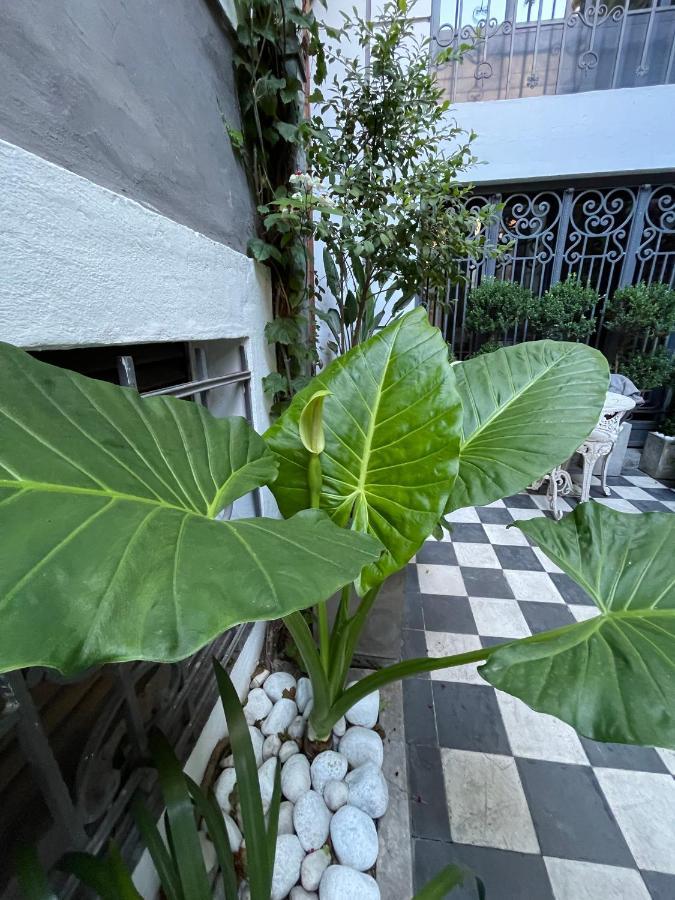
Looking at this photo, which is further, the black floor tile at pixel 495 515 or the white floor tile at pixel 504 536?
the black floor tile at pixel 495 515

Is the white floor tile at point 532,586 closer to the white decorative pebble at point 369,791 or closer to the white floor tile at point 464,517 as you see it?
the white floor tile at point 464,517

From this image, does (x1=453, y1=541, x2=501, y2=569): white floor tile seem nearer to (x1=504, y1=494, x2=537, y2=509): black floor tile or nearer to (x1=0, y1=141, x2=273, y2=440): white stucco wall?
(x1=504, y1=494, x2=537, y2=509): black floor tile

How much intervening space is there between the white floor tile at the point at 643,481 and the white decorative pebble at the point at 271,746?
3061 mm

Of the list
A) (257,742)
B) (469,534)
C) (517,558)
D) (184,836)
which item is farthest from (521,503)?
(184,836)

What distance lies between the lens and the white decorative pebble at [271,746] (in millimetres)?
1090

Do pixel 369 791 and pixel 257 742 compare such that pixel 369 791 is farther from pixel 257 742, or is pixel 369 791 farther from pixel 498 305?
pixel 498 305

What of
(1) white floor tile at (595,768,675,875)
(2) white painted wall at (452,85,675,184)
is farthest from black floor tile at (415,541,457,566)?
(2) white painted wall at (452,85,675,184)

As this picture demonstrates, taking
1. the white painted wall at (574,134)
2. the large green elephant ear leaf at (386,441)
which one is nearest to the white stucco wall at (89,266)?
the large green elephant ear leaf at (386,441)

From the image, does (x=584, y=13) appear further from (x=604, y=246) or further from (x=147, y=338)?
(x=147, y=338)

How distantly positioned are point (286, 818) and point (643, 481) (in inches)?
129

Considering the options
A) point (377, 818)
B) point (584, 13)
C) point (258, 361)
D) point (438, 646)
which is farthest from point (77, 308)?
point (584, 13)

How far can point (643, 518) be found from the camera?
0.81 meters

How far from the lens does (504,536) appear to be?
7.23ft

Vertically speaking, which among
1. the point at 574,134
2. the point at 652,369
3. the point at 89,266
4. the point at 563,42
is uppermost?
the point at 563,42
